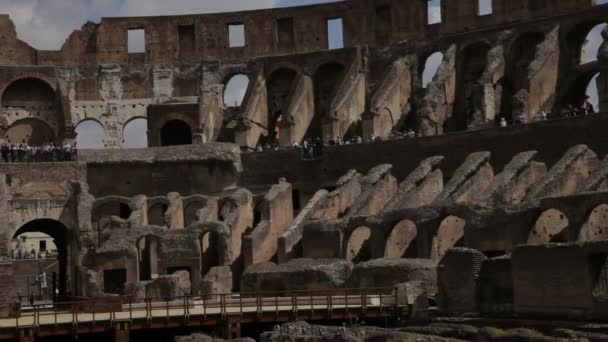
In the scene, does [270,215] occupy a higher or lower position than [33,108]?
lower

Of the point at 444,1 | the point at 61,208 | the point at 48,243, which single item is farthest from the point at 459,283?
the point at 48,243

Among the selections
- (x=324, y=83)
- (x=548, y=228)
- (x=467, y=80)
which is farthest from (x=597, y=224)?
(x=324, y=83)

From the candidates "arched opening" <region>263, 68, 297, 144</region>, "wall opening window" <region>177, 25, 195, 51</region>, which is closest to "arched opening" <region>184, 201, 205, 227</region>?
"arched opening" <region>263, 68, 297, 144</region>

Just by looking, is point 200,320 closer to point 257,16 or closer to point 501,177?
point 501,177

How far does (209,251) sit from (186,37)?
16521 mm

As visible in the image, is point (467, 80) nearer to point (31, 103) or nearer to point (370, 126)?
point (370, 126)

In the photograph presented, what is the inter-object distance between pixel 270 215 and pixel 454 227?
26.7 ft

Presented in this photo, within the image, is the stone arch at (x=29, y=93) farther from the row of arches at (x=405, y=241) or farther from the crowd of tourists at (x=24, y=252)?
the row of arches at (x=405, y=241)

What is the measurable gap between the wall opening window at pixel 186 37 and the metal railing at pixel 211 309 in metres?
24.0

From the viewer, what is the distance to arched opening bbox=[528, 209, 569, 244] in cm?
3394

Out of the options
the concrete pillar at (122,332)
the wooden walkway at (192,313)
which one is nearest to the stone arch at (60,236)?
the wooden walkway at (192,313)

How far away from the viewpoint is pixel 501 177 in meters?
36.9

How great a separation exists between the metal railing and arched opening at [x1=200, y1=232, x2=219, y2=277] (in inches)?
329

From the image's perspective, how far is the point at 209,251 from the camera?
43031mm
